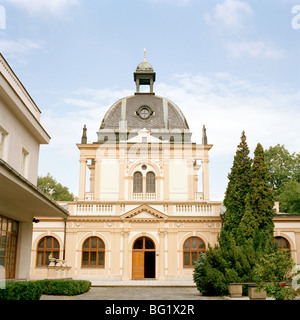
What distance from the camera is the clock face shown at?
40.7 meters

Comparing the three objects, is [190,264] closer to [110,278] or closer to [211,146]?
[110,278]

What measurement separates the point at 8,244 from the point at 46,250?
13.9 m

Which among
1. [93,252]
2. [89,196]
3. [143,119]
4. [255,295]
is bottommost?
[255,295]

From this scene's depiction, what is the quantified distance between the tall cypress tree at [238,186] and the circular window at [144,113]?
610 inches

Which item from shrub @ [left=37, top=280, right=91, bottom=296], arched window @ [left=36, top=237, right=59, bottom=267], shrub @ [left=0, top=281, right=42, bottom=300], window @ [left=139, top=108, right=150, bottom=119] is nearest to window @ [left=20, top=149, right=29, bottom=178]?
shrub @ [left=37, top=280, right=91, bottom=296]

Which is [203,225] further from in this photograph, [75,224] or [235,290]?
[235,290]

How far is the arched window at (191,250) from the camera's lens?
2956 cm

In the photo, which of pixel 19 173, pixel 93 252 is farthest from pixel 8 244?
pixel 93 252

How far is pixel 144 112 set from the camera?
41062mm

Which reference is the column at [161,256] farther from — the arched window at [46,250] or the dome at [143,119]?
the dome at [143,119]

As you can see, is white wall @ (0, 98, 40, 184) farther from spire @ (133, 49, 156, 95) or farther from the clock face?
spire @ (133, 49, 156, 95)
